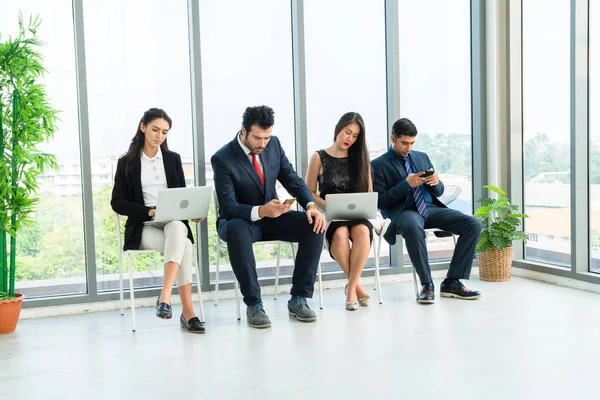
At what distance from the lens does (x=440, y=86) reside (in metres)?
5.76

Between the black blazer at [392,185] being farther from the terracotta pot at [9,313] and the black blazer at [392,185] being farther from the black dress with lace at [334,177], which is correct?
the terracotta pot at [9,313]

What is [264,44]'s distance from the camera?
204 inches

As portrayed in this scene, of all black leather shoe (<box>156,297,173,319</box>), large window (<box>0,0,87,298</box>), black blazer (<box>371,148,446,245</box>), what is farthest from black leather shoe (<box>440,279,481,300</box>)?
large window (<box>0,0,87,298</box>)

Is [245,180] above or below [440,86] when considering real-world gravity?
Answer: below

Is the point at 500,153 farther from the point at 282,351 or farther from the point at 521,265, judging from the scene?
the point at 282,351

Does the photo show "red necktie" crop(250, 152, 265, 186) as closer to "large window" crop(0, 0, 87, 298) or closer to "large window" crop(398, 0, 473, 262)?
"large window" crop(0, 0, 87, 298)

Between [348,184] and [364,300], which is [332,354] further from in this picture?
[348,184]

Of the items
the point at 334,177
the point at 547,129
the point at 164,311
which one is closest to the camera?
the point at 164,311

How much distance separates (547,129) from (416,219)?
1.52 meters

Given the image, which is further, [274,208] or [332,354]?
[274,208]

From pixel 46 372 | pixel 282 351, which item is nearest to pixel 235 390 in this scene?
pixel 282 351

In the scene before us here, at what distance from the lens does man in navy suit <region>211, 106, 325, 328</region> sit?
4.09 metres

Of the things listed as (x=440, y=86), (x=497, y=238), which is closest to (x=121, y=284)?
(x=497, y=238)

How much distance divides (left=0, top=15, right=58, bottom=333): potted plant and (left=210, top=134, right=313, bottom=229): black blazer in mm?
1014
